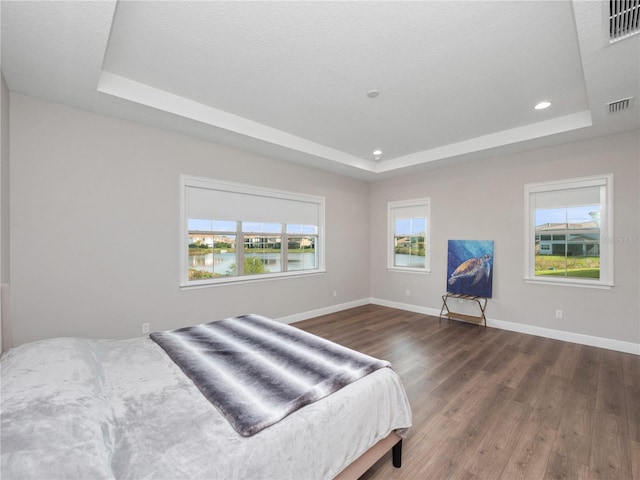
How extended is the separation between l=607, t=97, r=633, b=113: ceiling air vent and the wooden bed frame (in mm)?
3775

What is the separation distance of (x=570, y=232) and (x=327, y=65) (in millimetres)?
4077

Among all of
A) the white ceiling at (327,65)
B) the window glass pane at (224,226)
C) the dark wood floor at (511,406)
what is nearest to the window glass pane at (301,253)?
the window glass pane at (224,226)

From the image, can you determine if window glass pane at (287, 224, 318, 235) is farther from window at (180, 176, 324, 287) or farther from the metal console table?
the metal console table

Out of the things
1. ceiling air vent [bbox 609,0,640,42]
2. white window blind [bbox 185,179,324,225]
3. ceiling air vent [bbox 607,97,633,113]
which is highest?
ceiling air vent [bbox 609,0,640,42]

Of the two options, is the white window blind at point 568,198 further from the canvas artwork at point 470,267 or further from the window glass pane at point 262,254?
the window glass pane at point 262,254

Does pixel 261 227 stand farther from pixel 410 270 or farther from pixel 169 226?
pixel 410 270

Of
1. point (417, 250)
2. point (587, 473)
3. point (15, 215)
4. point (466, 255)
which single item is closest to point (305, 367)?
point (587, 473)

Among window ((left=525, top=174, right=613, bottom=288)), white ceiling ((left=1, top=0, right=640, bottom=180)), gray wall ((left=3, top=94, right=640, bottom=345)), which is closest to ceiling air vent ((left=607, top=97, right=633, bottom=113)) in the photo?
white ceiling ((left=1, top=0, right=640, bottom=180))

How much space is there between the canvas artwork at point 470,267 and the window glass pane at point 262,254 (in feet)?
10.0

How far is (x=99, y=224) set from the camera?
2.95 meters

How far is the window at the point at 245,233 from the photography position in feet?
12.2

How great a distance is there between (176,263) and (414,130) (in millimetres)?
3646

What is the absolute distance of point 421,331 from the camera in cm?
429

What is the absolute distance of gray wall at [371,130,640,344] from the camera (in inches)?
137
